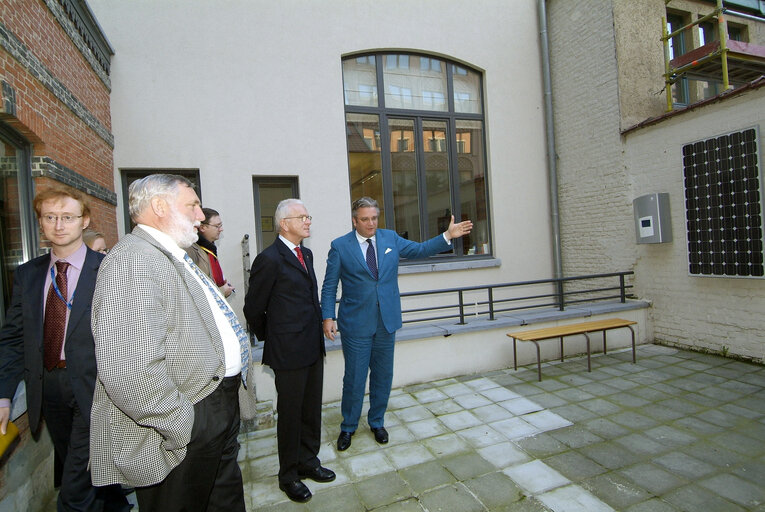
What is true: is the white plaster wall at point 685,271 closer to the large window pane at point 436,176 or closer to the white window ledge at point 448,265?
the white window ledge at point 448,265

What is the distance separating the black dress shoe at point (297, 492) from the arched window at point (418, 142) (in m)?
4.40

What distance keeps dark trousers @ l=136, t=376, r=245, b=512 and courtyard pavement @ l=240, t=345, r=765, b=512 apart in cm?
106

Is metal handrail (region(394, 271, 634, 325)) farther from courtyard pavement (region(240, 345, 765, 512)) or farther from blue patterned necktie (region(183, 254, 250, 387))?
blue patterned necktie (region(183, 254, 250, 387))

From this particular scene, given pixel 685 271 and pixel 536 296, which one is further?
pixel 536 296

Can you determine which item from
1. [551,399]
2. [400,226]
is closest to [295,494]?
[551,399]

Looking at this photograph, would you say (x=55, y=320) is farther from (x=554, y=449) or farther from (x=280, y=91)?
(x=280, y=91)

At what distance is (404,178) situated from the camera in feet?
22.4

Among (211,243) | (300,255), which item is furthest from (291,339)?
(211,243)

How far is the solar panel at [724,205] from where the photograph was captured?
4.72 metres

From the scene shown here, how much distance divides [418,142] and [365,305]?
4308 mm

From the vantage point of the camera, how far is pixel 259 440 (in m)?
3.68

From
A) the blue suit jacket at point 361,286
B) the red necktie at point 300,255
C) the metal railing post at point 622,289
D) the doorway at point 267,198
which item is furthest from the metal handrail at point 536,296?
the red necktie at point 300,255

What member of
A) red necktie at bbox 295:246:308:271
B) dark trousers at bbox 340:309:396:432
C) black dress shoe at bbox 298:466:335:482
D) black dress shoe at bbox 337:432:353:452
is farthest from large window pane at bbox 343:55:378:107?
black dress shoe at bbox 298:466:335:482

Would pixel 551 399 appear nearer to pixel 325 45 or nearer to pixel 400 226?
pixel 400 226
